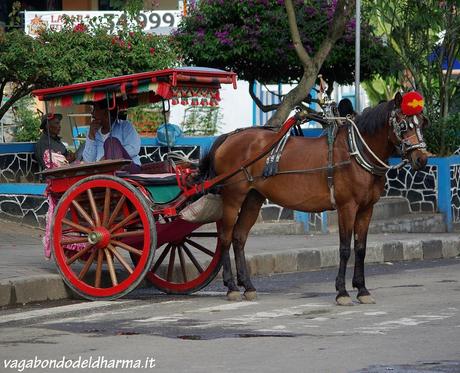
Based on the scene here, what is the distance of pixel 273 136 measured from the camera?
12031 millimetres

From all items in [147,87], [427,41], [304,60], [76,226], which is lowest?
[76,226]

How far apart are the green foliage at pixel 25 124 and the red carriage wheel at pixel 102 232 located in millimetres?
12185

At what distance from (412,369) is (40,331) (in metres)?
3.26

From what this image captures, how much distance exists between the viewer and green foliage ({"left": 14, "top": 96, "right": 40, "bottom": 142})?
24625 millimetres

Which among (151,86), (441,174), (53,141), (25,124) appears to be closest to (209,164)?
(151,86)

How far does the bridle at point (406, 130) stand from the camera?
37.1 ft

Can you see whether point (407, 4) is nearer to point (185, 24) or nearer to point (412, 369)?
point (185, 24)

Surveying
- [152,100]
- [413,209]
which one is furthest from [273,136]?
[413,209]

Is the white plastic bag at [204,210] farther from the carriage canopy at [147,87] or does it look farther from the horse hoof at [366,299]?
the horse hoof at [366,299]

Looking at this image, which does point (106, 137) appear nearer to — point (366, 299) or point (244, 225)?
point (244, 225)

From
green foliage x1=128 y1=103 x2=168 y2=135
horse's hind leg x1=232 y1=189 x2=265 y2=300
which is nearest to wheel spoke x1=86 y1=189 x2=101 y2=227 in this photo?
horse's hind leg x1=232 y1=189 x2=265 y2=300

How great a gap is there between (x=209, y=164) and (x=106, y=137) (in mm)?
1126

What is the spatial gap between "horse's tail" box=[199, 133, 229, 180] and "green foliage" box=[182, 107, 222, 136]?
10.7 meters

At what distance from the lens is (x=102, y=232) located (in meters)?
11.9
